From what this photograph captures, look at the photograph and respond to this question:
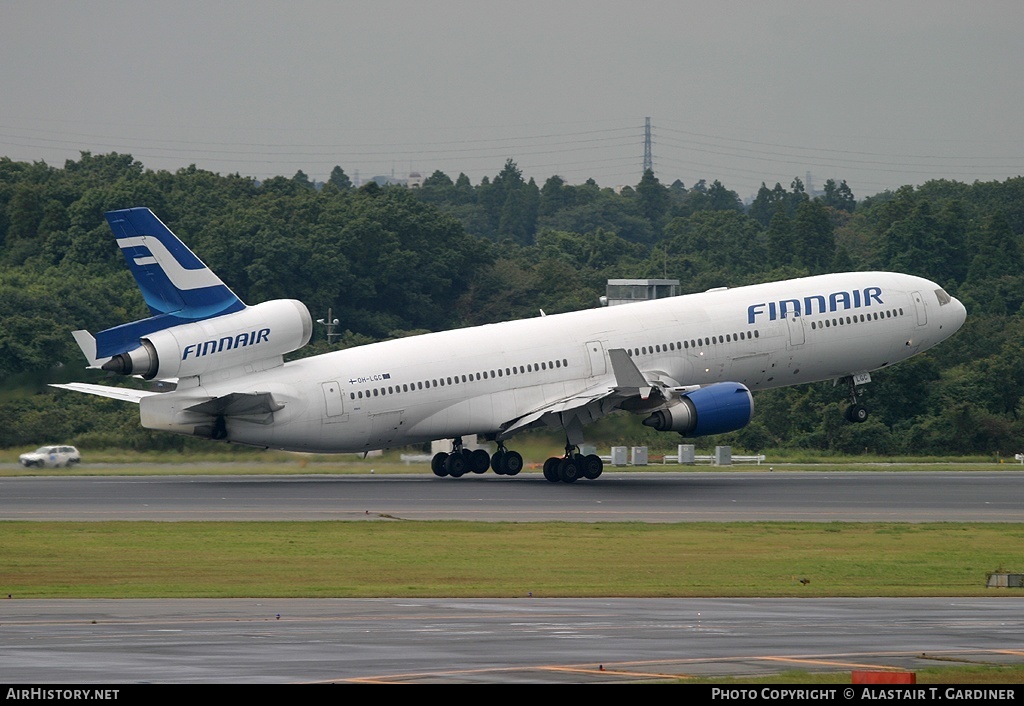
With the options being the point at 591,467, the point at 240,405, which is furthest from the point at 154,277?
the point at 591,467

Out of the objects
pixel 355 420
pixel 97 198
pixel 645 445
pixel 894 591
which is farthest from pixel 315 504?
pixel 97 198

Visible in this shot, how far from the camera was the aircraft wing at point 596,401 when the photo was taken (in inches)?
2212

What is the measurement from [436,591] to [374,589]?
133 centimetres

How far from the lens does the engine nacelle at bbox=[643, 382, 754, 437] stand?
184 feet

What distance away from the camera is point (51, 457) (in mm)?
63969

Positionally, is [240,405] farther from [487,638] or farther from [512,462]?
[487,638]

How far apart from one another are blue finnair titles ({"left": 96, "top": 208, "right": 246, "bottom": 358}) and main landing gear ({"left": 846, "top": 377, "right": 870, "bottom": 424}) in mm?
26263

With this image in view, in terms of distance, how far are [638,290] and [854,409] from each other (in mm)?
39449

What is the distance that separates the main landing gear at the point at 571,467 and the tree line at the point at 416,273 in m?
14.8

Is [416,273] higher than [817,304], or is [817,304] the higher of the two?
[416,273]

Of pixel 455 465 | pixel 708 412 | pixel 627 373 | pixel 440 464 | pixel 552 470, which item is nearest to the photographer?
pixel 708 412

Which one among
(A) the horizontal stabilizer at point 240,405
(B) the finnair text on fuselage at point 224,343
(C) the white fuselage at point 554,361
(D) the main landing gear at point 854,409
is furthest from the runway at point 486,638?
(D) the main landing gear at point 854,409

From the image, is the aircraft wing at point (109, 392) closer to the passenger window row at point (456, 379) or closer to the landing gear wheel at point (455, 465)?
the passenger window row at point (456, 379)
